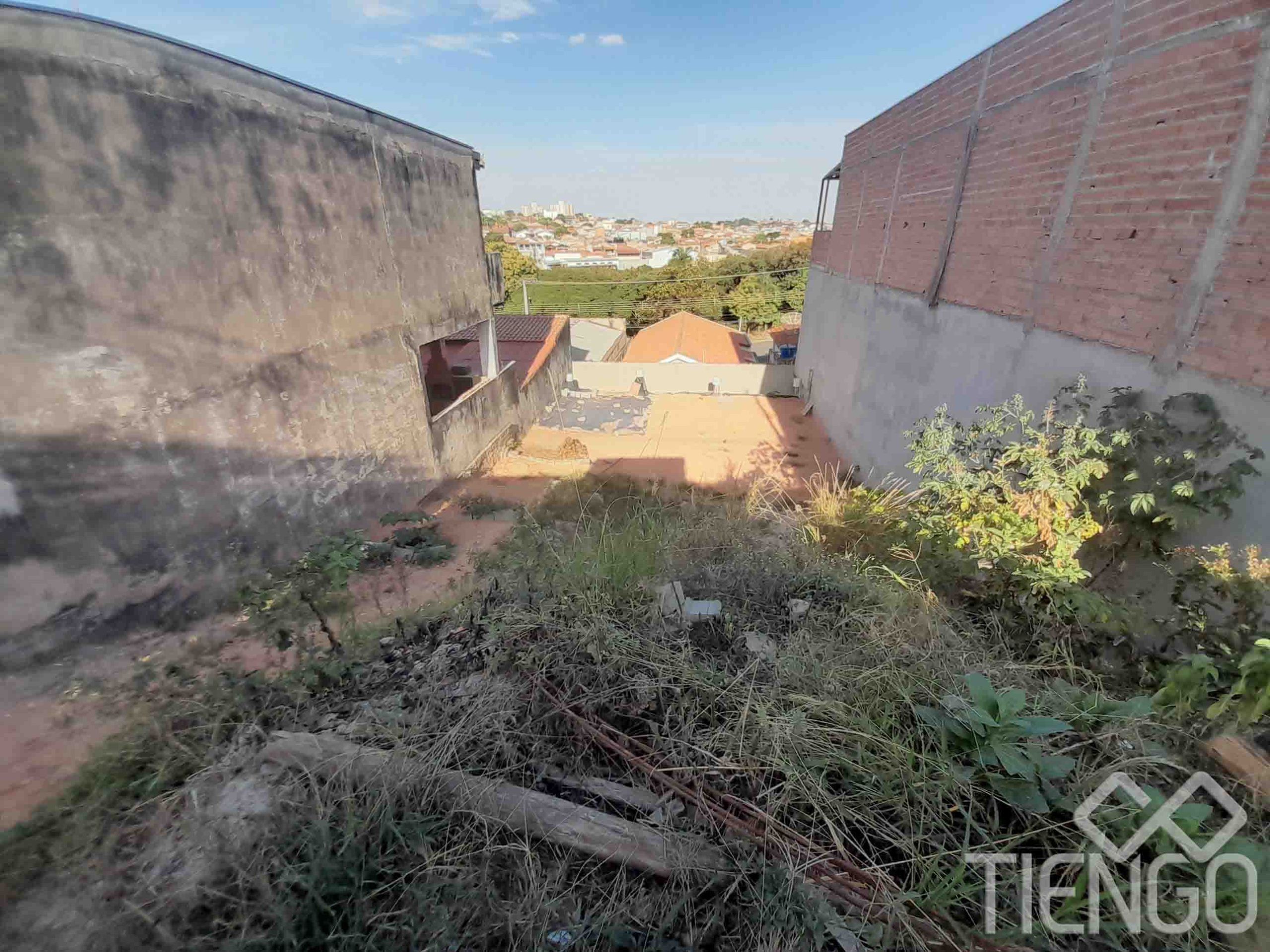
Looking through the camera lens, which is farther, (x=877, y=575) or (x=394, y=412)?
(x=394, y=412)

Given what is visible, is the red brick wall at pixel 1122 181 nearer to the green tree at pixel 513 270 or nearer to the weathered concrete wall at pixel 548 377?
the weathered concrete wall at pixel 548 377

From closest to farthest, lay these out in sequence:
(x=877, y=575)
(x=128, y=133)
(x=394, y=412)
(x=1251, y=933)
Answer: (x=1251, y=933) → (x=877, y=575) → (x=128, y=133) → (x=394, y=412)

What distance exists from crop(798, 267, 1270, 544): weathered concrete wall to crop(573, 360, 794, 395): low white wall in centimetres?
524

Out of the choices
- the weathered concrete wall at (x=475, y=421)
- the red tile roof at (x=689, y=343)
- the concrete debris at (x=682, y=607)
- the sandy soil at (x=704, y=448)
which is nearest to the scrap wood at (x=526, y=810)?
the concrete debris at (x=682, y=607)

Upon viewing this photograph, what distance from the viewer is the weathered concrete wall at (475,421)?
26.7 feet

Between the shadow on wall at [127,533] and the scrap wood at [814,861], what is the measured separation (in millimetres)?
4137

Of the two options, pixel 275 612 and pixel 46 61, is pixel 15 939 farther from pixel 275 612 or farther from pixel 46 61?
pixel 46 61

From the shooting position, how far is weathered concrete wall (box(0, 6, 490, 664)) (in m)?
3.27

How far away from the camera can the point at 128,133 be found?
369 cm

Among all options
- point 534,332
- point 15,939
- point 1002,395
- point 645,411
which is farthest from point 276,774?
point 534,332

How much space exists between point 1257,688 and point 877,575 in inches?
61.4

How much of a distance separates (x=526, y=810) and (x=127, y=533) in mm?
4132

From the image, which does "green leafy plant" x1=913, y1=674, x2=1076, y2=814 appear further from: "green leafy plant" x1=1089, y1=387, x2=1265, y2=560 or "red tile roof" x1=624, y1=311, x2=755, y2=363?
"red tile roof" x1=624, y1=311, x2=755, y2=363

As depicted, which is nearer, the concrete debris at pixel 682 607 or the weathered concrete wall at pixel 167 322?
the concrete debris at pixel 682 607
